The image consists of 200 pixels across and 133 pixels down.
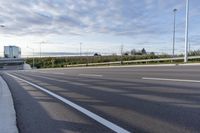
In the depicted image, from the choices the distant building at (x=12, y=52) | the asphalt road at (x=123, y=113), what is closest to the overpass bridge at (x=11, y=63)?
the distant building at (x=12, y=52)

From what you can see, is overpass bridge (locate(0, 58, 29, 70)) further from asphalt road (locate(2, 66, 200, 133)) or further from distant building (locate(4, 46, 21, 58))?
asphalt road (locate(2, 66, 200, 133))

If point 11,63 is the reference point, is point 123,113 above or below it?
above

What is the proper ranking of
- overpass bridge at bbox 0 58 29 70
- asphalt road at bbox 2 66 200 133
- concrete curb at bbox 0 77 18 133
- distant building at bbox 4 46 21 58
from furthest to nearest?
distant building at bbox 4 46 21 58 → overpass bridge at bbox 0 58 29 70 → concrete curb at bbox 0 77 18 133 → asphalt road at bbox 2 66 200 133

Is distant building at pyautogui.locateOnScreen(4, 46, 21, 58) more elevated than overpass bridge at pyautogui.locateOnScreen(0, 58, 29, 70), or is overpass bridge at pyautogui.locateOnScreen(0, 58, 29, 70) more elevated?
distant building at pyautogui.locateOnScreen(4, 46, 21, 58)

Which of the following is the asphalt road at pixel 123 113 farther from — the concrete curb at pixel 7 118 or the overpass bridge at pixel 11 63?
the overpass bridge at pixel 11 63

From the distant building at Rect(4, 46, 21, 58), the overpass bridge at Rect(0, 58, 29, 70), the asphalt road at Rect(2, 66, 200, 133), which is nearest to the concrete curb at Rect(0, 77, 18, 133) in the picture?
the asphalt road at Rect(2, 66, 200, 133)

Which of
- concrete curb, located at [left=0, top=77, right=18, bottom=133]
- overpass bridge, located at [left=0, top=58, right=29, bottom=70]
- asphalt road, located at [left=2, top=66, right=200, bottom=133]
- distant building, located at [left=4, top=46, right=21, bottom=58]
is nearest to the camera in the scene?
asphalt road, located at [left=2, top=66, right=200, bottom=133]

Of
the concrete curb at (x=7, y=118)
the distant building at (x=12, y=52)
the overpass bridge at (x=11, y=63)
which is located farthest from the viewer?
the distant building at (x=12, y=52)

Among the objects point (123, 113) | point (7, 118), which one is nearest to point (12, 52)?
point (7, 118)

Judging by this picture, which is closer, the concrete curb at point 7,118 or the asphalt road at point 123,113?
the asphalt road at point 123,113

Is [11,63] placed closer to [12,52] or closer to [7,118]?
[12,52]

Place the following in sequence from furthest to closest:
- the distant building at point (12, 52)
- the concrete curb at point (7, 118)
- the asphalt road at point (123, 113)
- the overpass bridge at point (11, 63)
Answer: the distant building at point (12, 52)
the overpass bridge at point (11, 63)
the concrete curb at point (7, 118)
the asphalt road at point (123, 113)

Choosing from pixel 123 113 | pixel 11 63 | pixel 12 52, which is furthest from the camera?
pixel 11 63

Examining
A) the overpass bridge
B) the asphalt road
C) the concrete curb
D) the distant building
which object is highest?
the distant building
